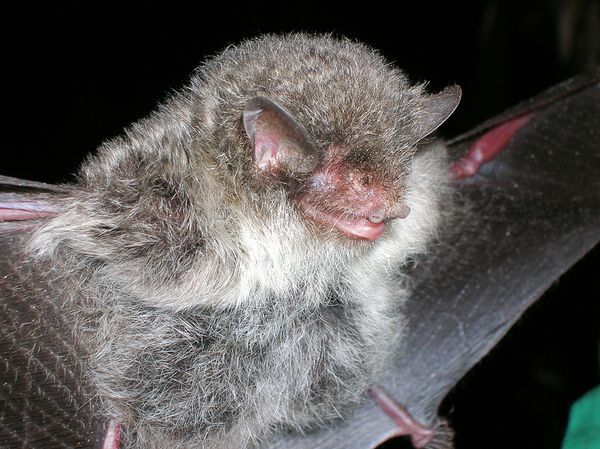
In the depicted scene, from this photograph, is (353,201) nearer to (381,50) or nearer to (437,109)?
(437,109)

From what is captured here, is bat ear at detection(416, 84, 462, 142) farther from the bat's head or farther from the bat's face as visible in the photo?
the bat's face

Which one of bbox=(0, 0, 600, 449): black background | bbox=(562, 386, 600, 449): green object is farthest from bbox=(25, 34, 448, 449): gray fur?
bbox=(0, 0, 600, 449): black background

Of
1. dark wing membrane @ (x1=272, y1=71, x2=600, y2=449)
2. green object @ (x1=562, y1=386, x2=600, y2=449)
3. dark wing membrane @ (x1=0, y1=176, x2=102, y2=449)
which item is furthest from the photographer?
dark wing membrane @ (x1=272, y1=71, x2=600, y2=449)

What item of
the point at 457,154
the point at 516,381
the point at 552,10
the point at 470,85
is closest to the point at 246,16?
the point at 470,85

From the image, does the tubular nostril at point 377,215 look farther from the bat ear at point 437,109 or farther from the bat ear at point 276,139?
the bat ear at point 437,109

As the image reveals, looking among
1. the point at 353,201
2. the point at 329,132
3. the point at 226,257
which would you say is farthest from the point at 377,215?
the point at 226,257

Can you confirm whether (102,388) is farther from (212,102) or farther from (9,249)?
(212,102)

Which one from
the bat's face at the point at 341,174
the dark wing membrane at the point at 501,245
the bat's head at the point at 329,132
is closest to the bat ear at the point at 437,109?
the bat's head at the point at 329,132
